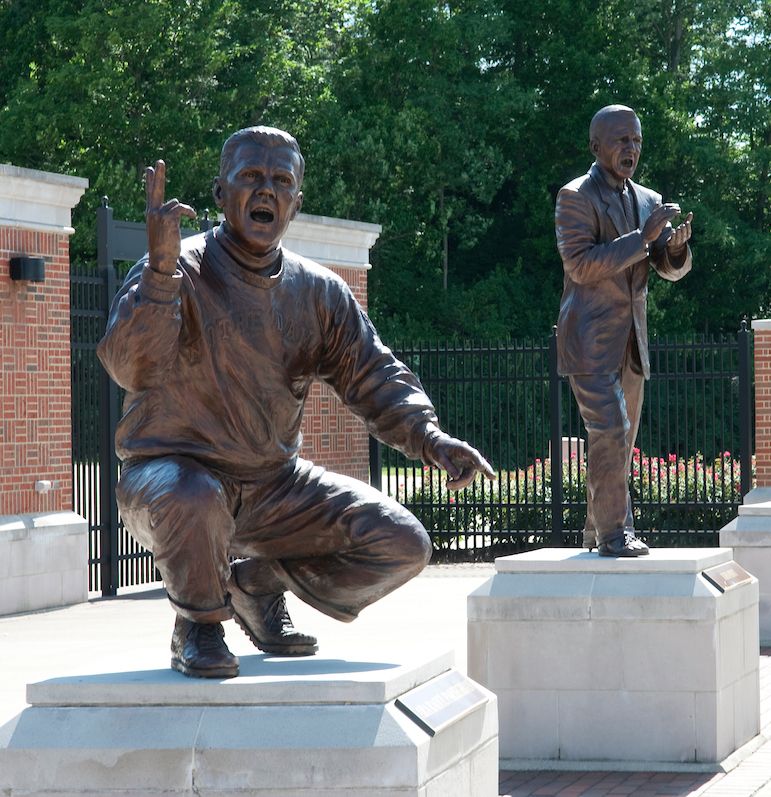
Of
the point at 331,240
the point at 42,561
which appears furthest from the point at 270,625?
the point at 331,240

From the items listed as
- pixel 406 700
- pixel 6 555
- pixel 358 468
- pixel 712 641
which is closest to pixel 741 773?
pixel 712 641

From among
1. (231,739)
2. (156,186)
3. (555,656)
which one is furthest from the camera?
(555,656)

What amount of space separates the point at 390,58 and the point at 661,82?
5.90 m

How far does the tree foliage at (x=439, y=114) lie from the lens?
30938mm

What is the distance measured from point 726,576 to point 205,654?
11.4 ft

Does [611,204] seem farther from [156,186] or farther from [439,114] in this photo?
[439,114]

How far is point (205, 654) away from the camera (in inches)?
171

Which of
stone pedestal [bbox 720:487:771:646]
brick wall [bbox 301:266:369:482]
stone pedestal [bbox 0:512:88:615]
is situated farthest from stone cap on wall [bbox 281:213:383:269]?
stone pedestal [bbox 720:487:771:646]

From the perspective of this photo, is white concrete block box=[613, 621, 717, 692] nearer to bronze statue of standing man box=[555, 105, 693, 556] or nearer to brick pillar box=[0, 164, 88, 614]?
bronze statue of standing man box=[555, 105, 693, 556]

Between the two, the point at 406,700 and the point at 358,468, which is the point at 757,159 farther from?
the point at 406,700

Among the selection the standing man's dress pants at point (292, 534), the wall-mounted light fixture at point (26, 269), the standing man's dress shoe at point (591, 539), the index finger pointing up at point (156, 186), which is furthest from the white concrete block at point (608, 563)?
the wall-mounted light fixture at point (26, 269)

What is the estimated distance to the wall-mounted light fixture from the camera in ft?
39.7

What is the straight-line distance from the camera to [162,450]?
4.52 metres

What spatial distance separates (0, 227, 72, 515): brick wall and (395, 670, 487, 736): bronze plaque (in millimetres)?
7752
